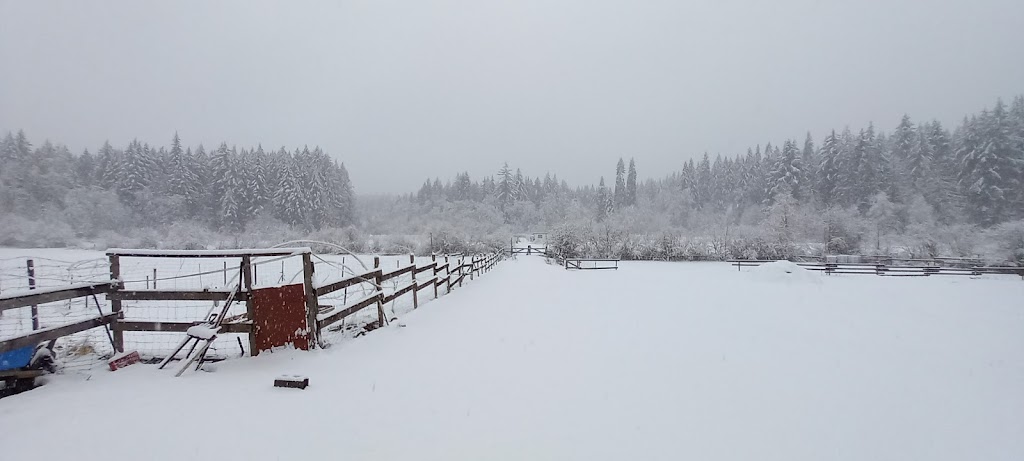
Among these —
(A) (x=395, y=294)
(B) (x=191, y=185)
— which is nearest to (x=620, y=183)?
(B) (x=191, y=185)

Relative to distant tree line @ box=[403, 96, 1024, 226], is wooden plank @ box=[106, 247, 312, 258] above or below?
below

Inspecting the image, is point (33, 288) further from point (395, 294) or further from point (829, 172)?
point (829, 172)

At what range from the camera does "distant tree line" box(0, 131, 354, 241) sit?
156 feet

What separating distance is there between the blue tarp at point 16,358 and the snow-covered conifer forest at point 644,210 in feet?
96.9

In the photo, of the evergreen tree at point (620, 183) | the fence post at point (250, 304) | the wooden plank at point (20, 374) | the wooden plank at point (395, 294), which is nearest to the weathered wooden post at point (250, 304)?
the fence post at point (250, 304)

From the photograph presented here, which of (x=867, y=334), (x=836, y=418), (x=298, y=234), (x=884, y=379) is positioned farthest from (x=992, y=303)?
(x=298, y=234)

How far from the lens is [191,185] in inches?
2377

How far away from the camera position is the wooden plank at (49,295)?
13.5 feet

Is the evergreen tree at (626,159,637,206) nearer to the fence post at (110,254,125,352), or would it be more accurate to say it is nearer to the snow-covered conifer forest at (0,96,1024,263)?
the snow-covered conifer forest at (0,96,1024,263)

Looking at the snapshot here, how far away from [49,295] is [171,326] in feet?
3.86

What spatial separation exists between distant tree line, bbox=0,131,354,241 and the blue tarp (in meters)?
55.8

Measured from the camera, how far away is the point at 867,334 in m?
8.38

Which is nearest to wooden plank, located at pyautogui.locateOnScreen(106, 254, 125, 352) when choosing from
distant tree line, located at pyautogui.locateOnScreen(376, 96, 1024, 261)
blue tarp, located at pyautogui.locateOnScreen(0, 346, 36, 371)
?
blue tarp, located at pyautogui.locateOnScreen(0, 346, 36, 371)

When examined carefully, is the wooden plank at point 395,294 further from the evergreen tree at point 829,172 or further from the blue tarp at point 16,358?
the evergreen tree at point 829,172
